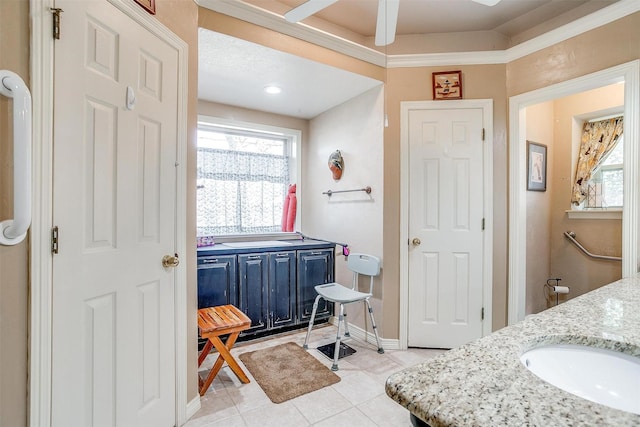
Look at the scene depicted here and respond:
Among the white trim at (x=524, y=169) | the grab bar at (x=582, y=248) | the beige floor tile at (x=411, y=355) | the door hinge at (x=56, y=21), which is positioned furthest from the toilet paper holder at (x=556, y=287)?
the door hinge at (x=56, y=21)

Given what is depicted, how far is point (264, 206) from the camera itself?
3652mm

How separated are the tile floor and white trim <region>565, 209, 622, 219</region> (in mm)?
2175

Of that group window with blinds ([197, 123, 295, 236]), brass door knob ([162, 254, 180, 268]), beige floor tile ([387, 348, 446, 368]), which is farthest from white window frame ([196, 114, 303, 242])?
beige floor tile ([387, 348, 446, 368])

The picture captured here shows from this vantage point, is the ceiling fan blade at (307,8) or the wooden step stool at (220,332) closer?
the ceiling fan blade at (307,8)

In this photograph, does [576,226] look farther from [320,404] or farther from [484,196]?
[320,404]

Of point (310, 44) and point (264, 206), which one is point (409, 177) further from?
point (264, 206)

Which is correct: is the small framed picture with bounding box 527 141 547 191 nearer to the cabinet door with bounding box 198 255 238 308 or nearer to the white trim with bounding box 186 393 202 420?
the cabinet door with bounding box 198 255 238 308

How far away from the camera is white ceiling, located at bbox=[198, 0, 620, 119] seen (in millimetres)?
2209

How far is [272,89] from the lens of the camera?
2.86m

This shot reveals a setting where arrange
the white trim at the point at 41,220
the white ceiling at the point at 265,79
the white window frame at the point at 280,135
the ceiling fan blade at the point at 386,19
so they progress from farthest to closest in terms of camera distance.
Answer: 1. the white window frame at the point at 280,135
2. the white ceiling at the point at 265,79
3. the ceiling fan blade at the point at 386,19
4. the white trim at the point at 41,220

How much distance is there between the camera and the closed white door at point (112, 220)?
3.74ft

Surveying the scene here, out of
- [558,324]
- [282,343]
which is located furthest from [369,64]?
[282,343]

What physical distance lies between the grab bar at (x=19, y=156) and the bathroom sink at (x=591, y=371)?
1.43m

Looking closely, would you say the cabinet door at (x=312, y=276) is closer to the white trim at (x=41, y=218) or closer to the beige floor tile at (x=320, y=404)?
the beige floor tile at (x=320, y=404)
